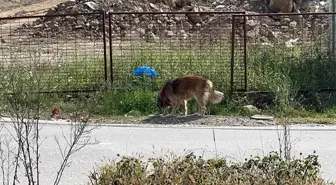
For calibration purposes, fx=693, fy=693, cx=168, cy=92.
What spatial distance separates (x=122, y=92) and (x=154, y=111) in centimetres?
80

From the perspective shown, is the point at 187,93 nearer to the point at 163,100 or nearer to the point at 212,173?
the point at 163,100

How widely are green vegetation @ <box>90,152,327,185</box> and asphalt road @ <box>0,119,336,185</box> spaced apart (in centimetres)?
143

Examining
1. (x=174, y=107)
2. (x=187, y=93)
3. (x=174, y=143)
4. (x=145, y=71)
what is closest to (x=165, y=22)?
(x=145, y=71)

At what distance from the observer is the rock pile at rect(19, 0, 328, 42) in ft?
72.9

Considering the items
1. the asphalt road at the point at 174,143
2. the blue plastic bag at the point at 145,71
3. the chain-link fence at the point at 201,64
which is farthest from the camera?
the blue plastic bag at the point at 145,71

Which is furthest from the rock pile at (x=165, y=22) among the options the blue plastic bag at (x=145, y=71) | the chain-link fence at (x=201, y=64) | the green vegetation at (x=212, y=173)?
the green vegetation at (x=212, y=173)

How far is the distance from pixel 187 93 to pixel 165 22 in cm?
1319

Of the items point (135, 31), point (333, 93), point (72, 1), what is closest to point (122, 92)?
point (333, 93)

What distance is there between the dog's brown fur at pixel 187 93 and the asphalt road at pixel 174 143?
99cm

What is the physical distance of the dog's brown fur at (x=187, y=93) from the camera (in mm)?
11852

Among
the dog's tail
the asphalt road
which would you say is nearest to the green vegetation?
the asphalt road

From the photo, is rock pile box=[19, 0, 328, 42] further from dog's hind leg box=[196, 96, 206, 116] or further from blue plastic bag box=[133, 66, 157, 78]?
dog's hind leg box=[196, 96, 206, 116]

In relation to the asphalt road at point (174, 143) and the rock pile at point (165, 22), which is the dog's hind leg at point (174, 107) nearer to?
the asphalt road at point (174, 143)

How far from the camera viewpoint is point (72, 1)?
95.3 ft
